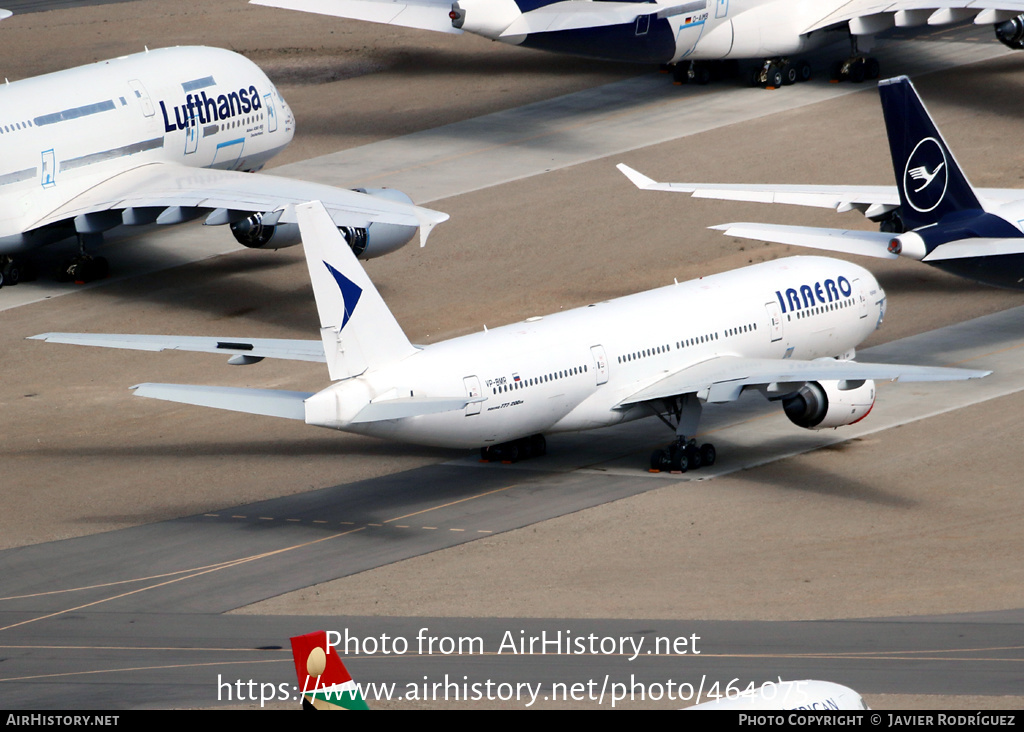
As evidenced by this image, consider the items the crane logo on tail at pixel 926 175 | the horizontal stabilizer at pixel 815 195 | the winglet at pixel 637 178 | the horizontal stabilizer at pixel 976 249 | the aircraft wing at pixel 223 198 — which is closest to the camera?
the horizontal stabilizer at pixel 976 249

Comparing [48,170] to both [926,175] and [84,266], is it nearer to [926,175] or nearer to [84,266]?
[84,266]

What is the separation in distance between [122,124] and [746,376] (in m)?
25.5

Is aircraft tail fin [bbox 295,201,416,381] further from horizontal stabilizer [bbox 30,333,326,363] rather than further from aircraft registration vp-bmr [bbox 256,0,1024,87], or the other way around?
aircraft registration vp-bmr [bbox 256,0,1024,87]

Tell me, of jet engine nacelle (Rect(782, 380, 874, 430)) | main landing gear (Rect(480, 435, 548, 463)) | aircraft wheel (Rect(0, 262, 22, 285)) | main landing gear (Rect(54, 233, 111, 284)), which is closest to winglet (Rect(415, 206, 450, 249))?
main landing gear (Rect(480, 435, 548, 463))

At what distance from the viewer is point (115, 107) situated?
50.9m

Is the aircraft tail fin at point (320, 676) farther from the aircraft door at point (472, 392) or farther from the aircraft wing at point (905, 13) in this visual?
the aircraft wing at point (905, 13)

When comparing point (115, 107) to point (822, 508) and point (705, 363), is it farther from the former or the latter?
point (822, 508)

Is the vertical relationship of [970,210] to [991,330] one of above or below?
above

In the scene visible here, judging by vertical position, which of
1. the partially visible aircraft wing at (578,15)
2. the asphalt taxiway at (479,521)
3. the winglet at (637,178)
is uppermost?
the partially visible aircraft wing at (578,15)

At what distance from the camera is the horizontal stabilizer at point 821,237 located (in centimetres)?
4297

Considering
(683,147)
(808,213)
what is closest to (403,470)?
(808,213)

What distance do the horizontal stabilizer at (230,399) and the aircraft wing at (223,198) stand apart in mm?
9554

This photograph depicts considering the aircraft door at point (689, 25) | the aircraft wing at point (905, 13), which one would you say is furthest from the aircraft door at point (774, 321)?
the aircraft wing at point (905, 13)

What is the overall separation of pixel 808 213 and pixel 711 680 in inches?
1296
